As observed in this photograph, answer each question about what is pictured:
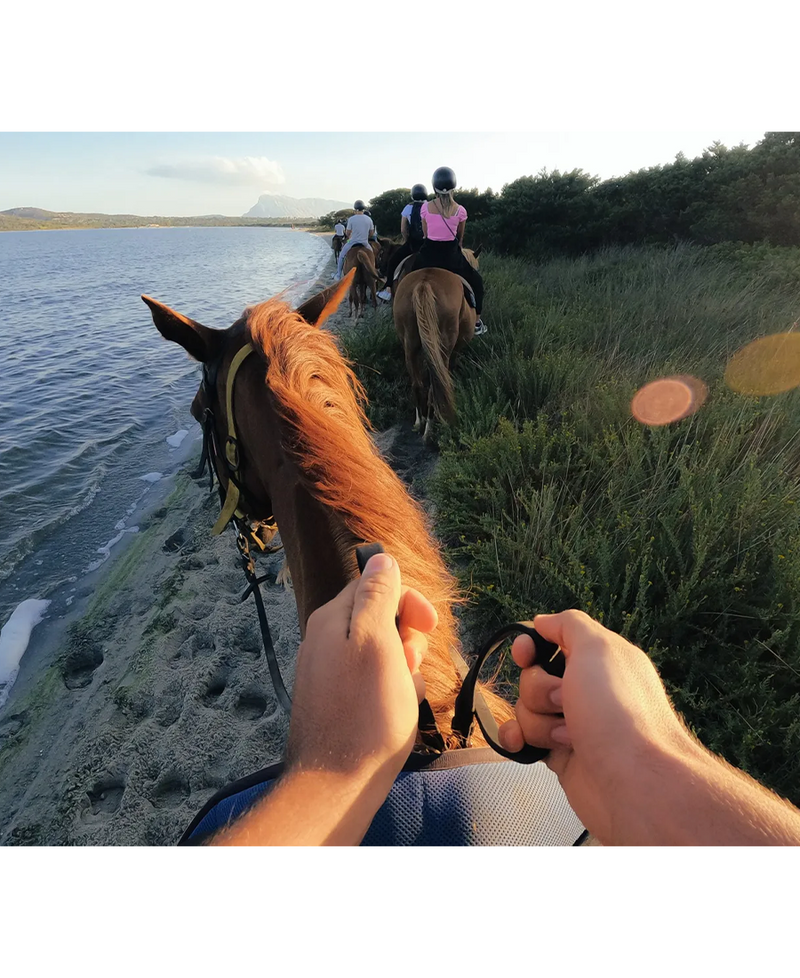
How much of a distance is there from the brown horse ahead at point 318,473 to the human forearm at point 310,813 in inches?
17.6

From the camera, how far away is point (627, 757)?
0.76 metres

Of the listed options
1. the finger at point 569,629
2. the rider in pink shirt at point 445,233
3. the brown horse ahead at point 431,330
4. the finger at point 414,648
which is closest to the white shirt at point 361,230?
the rider in pink shirt at point 445,233

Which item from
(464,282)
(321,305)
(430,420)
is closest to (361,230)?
(464,282)

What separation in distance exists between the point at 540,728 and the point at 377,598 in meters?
0.45

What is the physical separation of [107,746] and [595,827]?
2725mm

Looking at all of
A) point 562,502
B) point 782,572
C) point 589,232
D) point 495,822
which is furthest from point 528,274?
point 495,822

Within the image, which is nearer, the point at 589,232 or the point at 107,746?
the point at 107,746

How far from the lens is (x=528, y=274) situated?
10719 millimetres

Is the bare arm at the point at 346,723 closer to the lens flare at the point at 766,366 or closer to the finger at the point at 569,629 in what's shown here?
the finger at the point at 569,629

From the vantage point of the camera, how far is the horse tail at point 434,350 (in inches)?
197

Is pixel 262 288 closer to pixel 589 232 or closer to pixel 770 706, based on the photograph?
pixel 589 232

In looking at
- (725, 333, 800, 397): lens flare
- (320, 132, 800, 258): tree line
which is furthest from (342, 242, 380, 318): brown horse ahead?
→ (725, 333, 800, 397): lens flare

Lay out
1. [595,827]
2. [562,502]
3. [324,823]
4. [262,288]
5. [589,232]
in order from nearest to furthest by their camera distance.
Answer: [324,823]
[595,827]
[562,502]
[589,232]
[262,288]

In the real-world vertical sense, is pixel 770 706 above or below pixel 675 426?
below
